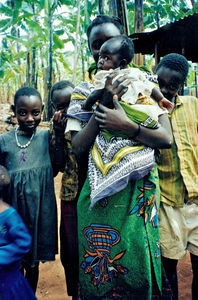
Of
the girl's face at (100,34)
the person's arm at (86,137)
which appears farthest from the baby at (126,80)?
the girl's face at (100,34)

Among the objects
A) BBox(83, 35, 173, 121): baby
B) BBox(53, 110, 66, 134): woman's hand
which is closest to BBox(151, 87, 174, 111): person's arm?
BBox(83, 35, 173, 121): baby

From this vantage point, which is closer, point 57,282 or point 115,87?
point 115,87

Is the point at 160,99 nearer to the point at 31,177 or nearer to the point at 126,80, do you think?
the point at 126,80

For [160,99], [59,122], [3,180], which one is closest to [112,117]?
[160,99]

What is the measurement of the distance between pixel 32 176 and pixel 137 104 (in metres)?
0.89

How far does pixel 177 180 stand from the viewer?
1.66 meters

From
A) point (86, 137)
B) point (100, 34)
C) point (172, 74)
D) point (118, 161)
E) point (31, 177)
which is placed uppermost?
point (100, 34)

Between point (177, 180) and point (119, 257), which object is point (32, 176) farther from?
point (177, 180)

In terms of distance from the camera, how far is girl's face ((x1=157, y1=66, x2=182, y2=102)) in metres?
1.62

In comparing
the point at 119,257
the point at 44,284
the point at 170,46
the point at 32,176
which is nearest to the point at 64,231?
the point at 32,176

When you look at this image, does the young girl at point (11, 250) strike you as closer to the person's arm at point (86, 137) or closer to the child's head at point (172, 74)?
the person's arm at point (86, 137)

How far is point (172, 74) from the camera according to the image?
162cm

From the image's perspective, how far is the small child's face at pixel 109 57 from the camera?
1.31m

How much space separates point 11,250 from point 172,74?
143cm
